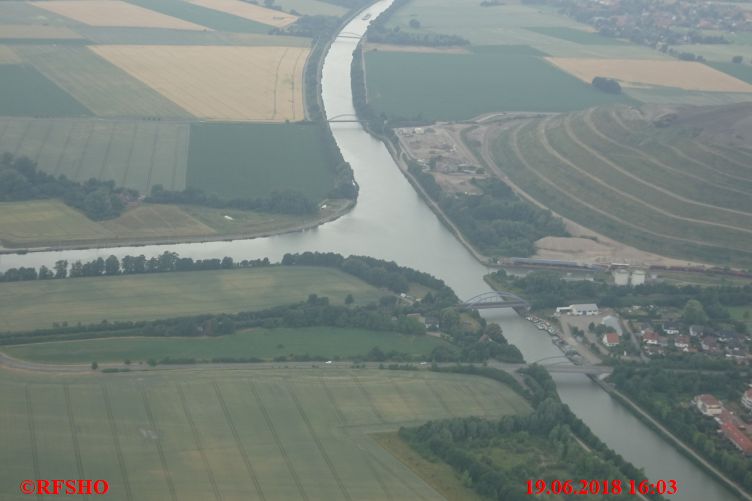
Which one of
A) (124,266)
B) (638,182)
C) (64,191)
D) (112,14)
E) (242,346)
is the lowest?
(112,14)

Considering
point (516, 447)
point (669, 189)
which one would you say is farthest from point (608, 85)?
point (516, 447)

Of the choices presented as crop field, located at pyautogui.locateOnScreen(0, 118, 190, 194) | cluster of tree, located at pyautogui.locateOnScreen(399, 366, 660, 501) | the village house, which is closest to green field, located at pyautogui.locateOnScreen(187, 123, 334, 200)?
crop field, located at pyautogui.locateOnScreen(0, 118, 190, 194)

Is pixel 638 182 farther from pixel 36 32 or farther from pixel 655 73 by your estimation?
pixel 36 32

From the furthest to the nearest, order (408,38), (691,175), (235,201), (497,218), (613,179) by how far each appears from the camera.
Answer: (408,38), (613,179), (691,175), (497,218), (235,201)

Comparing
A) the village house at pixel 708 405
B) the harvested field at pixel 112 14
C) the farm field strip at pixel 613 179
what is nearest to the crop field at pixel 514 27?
the harvested field at pixel 112 14

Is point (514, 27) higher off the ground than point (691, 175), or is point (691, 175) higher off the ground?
point (691, 175)

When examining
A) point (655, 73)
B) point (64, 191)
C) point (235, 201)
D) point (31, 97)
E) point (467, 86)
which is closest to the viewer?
point (64, 191)

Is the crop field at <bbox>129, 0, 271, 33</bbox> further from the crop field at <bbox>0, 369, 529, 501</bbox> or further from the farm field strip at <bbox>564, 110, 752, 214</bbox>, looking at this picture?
the crop field at <bbox>0, 369, 529, 501</bbox>
